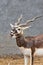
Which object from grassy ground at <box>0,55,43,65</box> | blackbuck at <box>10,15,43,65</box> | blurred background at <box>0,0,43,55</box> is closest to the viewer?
blackbuck at <box>10,15,43,65</box>

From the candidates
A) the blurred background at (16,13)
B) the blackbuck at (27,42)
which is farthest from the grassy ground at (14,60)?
the blackbuck at (27,42)

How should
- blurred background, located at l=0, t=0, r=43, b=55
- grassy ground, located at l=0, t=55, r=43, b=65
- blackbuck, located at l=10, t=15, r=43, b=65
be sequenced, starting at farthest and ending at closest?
blurred background, located at l=0, t=0, r=43, b=55, grassy ground, located at l=0, t=55, r=43, b=65, blackbuck, located at l=10, t=15, r=43, b=65

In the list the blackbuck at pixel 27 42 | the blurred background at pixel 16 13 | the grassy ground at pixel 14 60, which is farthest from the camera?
the blurred background at pixel 16 13

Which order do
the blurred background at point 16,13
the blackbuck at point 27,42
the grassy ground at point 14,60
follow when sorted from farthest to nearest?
the blurred background at point 16,13
the grassy ground at point 14,60
the blackbuck at point 27,42

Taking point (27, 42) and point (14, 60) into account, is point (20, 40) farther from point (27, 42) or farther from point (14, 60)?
point (14, 60)

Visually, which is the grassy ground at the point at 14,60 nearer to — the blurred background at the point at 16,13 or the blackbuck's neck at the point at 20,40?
the blurred background at the point at 16,13

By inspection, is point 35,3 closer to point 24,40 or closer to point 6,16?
point 6,16

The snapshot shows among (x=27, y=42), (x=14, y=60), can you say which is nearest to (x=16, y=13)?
(x=14, y=60)

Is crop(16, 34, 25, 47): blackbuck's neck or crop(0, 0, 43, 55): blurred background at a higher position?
crop(0, 0, 43, 55): blurred background

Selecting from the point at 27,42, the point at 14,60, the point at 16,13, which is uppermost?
the point at 16,13

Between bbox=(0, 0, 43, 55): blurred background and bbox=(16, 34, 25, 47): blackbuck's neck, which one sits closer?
bbox=(16, 34, 25, 47): blackbuck's neck

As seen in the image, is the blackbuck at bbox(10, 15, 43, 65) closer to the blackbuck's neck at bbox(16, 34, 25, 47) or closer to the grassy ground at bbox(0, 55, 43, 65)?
the blackbuck's neck at bbox(16, 34, 25, 47)

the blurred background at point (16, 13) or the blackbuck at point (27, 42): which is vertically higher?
the blurred background at point (16, 13)

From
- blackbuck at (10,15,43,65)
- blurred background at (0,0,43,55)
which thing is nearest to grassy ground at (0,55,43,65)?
blurred background at (0,0,43,55)
